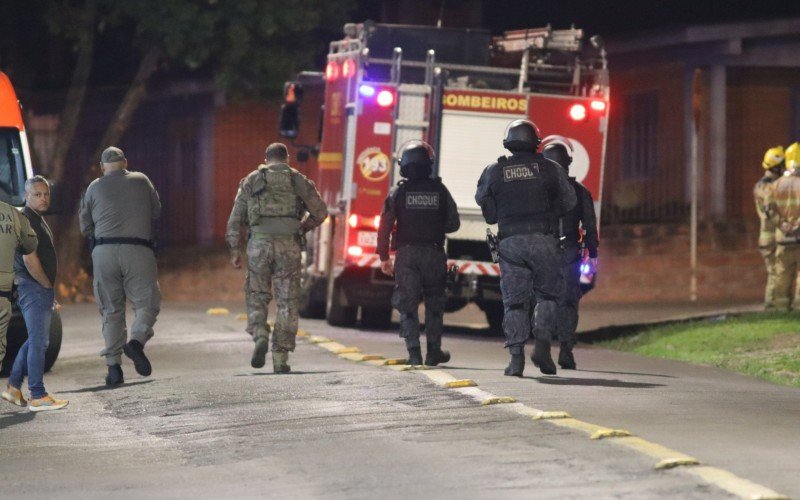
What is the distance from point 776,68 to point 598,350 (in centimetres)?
1209

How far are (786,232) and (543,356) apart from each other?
7.87m

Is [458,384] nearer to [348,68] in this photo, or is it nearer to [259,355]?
[259,355]

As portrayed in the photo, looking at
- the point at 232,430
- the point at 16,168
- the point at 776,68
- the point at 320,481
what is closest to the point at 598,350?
the point at 16,168

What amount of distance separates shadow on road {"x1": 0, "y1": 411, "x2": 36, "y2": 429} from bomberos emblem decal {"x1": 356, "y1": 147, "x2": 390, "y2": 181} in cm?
748

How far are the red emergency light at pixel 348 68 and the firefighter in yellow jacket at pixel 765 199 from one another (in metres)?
4.75

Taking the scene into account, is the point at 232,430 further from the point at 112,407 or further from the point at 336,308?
the point at 336,308

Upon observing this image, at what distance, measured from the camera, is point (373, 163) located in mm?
19484

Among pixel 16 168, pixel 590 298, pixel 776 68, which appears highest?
pixel 776 68

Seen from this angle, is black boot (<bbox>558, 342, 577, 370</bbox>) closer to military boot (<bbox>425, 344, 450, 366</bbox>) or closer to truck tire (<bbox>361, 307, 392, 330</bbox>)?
military boot (<bbox>425, 344, 450, 366</bbox>)

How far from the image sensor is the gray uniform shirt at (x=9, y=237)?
1222 centimetres

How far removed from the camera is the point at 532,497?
26.9ft

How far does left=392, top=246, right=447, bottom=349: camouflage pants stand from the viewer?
47.0 ft

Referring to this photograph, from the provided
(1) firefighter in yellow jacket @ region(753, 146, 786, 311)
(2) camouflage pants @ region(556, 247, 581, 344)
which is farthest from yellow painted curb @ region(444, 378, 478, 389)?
(1) firefighter in yellow jacket @ region(753, 146, 786, 311)

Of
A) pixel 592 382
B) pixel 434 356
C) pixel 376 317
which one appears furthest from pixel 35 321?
pixel 376 317
